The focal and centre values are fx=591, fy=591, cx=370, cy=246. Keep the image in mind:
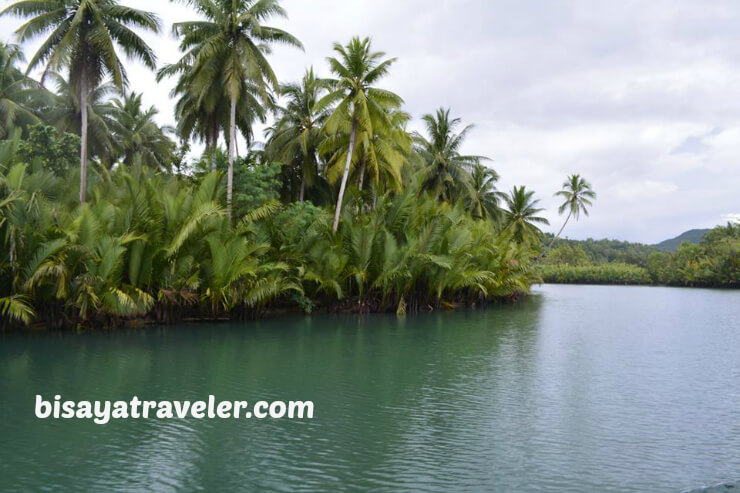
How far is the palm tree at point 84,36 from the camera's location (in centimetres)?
1922

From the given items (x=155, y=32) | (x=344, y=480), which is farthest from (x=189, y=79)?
(x=344, y=480)

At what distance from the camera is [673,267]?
8006 centimetres

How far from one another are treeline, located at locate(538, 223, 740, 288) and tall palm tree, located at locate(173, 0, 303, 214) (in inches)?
2112

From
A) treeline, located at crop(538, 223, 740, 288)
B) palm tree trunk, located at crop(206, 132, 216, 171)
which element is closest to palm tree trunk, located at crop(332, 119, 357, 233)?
palm tree trunk, located at crop(206, 132, 216, 171)

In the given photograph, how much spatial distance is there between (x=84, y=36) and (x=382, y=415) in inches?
686

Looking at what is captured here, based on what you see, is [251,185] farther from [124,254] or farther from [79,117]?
[79,117]

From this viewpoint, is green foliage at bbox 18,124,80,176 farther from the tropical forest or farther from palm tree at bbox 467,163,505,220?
palm tree at bbox 467,163,505,220

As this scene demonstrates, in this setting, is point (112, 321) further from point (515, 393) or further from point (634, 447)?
point (634, 447)

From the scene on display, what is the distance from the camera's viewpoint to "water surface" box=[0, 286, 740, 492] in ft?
20.4

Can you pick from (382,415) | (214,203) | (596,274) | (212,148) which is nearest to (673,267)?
(596,274)

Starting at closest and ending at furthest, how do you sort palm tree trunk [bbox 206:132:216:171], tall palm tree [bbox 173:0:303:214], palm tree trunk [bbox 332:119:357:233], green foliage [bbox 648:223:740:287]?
tall palm tree [bbox 173:0:303:214], palm tree trunk [bbox 332:119:357:233], palm tree trunk [bbox 206:132:216:171], green foliage [bbox 648:223:740:287]

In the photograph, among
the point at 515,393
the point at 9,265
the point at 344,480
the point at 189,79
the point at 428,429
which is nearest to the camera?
the point at 344,480

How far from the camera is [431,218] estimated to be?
2570cm

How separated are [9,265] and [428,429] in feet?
40.2
